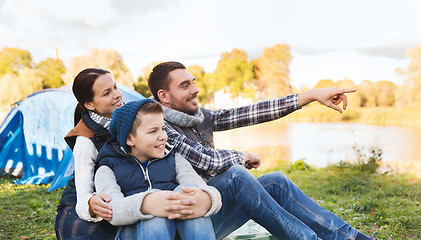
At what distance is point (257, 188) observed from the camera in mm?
1849

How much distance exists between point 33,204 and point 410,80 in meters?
11.9

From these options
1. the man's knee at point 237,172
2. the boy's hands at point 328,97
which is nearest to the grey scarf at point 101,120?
the man's knee at point 237,172

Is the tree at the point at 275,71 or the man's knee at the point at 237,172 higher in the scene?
the tree at the point at 275,71

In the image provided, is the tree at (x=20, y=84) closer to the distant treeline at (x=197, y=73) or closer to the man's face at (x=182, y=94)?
the distant treeline at (x=197, y=73)

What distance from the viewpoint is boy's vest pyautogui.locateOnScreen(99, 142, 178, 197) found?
173 cm

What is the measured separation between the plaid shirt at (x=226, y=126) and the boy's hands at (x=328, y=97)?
2.3 inches

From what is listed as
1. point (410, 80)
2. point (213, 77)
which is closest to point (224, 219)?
point (410, 80)

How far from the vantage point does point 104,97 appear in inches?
79.4

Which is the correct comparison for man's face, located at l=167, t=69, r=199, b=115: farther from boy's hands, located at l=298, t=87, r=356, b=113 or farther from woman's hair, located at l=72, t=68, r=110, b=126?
boy's hands, located at l=298, t=87, r=356, b=113

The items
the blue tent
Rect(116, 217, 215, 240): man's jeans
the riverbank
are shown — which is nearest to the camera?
Rect(116, 217, 215, 240): man's jeans

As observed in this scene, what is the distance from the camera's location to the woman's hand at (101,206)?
1.58 m

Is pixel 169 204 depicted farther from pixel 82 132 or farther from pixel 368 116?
pixel 368 116

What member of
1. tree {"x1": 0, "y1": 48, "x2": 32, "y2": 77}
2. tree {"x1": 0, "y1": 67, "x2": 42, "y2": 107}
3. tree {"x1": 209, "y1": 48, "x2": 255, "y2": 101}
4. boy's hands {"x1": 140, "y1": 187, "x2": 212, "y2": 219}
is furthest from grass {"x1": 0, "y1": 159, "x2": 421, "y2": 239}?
tree {"x1": 0, "y1": 48, "x2": 32, "y2": 77}

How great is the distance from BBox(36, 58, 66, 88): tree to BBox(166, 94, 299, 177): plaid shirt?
2260cm
